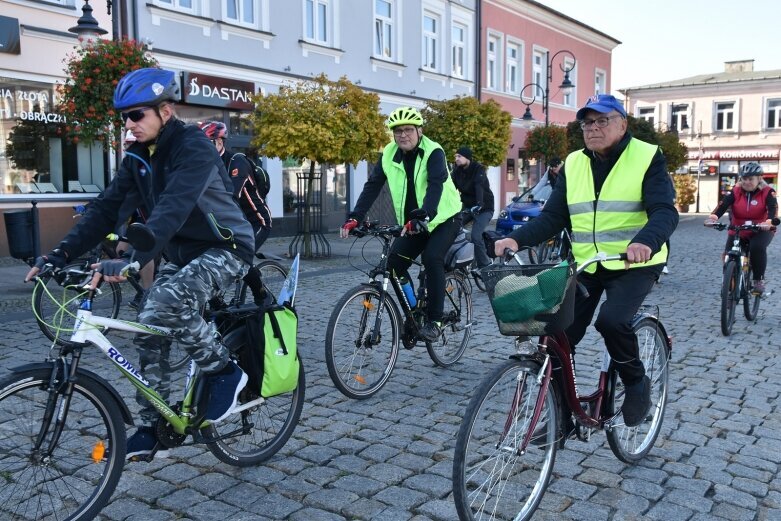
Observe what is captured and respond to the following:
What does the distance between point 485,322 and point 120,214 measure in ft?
16.9

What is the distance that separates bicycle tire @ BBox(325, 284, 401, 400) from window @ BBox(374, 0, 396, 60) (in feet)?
57.8

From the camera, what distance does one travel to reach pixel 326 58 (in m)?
19.7

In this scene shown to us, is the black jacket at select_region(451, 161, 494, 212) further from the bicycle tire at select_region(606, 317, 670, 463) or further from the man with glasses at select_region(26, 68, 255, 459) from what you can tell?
the man with glasses at select_region(26, 68, 255, 459)

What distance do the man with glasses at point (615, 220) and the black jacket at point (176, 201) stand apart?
4.20 ft

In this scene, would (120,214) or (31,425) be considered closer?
(31,425)

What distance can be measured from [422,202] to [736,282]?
388cm

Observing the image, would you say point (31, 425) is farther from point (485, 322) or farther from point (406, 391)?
point (485, 322)

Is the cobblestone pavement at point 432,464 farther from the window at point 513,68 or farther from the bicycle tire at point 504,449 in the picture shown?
the window at point 513,68

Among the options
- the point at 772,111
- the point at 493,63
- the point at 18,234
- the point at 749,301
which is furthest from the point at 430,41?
the point at 772,111

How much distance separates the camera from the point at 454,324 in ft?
19.9

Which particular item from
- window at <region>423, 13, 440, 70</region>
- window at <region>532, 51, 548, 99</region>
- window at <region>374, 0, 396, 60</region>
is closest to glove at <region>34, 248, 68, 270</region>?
window at <region>374, 0, 396, 60</region>

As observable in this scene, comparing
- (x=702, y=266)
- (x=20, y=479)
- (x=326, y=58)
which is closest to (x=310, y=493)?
(x=20, y=479)

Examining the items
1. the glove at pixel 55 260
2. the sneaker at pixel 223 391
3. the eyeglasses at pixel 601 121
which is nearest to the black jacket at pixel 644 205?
the eyeglasses at pixel 601 121

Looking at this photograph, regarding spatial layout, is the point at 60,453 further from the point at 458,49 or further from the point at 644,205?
the point at 458,49
